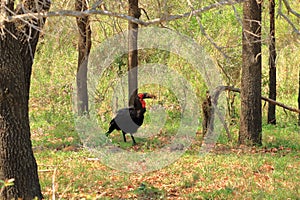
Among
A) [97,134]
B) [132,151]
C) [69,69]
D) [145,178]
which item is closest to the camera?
[145,178]

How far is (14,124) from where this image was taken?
771cm

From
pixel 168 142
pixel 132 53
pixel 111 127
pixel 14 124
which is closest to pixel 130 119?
pixel 111 127

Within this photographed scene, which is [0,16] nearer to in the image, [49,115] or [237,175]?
[237,175]

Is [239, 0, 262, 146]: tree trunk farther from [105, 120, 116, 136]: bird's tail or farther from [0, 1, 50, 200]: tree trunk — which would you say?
[0, 1, 50, 200]: tree trunk

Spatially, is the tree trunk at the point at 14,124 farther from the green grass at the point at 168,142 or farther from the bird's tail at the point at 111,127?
the bird's tail at the point at 111,127

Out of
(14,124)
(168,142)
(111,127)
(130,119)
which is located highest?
(14,124)

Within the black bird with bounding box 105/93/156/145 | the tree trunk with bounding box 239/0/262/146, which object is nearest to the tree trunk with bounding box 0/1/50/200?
the black bird with bounding box 105/93/156/145

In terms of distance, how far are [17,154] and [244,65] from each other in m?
6.44

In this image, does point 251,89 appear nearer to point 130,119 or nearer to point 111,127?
point 130,119

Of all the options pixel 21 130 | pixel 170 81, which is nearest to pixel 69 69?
pixel 170 81

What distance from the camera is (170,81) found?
56.3 ft

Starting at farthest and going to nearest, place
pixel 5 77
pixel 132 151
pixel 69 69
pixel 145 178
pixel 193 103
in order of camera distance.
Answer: pixel 69 69 → pixel 193 103 → pixel 132 151 → pixel 145 178 → pixel 5 77

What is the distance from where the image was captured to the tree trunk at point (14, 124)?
7.52 meters

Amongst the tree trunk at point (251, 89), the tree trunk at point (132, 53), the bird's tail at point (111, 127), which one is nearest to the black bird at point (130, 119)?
the bird's tail at point (111, 127)
